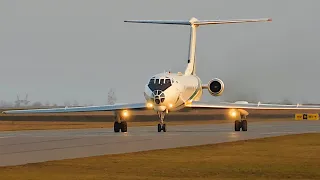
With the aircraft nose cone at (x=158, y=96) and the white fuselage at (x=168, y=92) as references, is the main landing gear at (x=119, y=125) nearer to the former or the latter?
the white fuselage at (x=168, y=92)

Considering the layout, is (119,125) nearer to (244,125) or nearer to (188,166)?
(244,125)

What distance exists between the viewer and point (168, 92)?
46562mm

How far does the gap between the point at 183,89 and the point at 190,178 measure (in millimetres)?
31170

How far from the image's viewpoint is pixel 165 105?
4603 centimetres

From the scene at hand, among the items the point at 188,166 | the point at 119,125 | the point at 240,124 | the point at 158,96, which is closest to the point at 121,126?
the point at 119,125

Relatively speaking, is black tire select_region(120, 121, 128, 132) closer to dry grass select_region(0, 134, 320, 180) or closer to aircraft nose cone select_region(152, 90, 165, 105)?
aircraft nose cone select_region(152, 90, 165, 105)

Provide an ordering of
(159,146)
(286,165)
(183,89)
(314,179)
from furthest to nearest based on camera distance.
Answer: (183,89)
(159,146)
(286,165)
(314,179)

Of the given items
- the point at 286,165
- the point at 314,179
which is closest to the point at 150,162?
the point at 286,165

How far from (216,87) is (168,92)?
5.61m

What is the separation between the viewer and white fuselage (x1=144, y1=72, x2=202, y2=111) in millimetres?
45781

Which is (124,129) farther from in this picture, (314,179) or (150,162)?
(314,179)

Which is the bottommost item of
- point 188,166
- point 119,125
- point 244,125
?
point 188,166

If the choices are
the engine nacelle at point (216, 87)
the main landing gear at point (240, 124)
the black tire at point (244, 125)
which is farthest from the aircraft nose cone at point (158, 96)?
the engine nacelle at point (216, 87)

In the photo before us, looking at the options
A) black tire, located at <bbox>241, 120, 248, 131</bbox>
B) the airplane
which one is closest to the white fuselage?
the airplane
